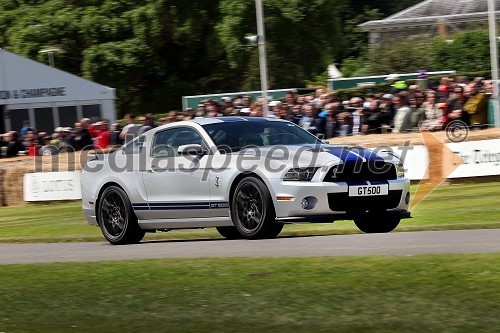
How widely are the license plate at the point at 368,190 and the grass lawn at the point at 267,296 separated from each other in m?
2.24

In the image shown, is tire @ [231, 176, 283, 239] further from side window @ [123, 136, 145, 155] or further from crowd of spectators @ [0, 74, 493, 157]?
crowd of spectators @ [0, 74, 493, 157]

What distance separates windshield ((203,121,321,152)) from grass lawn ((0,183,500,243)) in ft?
3.98

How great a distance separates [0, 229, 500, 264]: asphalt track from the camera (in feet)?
32.2

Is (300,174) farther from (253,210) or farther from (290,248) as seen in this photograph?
(290,248)

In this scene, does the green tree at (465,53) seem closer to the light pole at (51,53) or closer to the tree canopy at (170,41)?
the tree canopy at (170,41)

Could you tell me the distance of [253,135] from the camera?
12.3 m

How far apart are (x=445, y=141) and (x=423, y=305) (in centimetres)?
1397

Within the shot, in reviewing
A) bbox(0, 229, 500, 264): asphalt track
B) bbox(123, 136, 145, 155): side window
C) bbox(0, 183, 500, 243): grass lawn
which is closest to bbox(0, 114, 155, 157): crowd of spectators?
bbox(0, 183, 500, 243): grass lawn

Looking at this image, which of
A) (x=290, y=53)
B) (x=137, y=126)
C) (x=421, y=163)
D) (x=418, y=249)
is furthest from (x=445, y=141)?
(x=290, y=53)

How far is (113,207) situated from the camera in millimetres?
13141

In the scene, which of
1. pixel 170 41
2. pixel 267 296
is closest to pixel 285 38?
pixel 170 41

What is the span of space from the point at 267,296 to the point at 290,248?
2.72m

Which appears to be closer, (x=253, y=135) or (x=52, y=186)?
(x=253, y=135)

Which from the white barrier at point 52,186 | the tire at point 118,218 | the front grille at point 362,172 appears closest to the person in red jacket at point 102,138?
the white barrier at point 52,186
